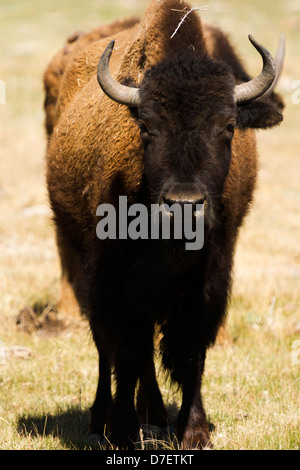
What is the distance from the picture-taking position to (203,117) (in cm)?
411

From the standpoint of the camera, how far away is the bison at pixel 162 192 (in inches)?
162

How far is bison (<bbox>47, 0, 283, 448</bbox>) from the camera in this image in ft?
13.5

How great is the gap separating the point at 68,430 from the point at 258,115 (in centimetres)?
271

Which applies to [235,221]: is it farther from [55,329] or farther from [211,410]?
[55,329]

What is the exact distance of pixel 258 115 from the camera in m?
4.65

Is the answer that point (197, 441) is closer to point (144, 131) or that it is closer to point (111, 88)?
point (144, 131)

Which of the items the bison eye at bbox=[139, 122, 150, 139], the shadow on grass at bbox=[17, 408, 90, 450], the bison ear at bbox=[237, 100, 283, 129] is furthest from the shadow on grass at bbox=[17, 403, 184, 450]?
the bison ear at bbox=[237, 100, 283, 129]

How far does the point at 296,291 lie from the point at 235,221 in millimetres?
3579

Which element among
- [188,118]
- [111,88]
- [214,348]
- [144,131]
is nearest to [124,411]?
[144,131]

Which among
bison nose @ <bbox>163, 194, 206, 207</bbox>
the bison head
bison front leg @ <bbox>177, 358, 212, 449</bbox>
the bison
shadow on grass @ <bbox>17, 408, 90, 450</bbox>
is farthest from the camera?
shadow on grass @ <bbox>17, 408, 90, 450</bbox>

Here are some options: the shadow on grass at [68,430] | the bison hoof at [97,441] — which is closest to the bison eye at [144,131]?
the shadow on grass at [68,430]

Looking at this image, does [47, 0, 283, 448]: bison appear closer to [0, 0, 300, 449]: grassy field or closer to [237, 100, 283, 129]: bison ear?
[237, 100, 283, 129]: bison ear

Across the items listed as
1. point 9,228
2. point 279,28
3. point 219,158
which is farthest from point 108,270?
point 279,28

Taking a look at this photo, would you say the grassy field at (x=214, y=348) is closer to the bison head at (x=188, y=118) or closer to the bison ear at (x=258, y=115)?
the bison head at (x=188, y=118)
